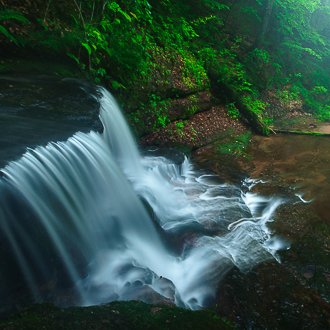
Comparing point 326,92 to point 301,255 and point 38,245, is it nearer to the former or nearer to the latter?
point 301,255

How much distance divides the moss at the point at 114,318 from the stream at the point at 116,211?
603 millimetres

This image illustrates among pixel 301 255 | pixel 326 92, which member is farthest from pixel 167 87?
pixel 326 92

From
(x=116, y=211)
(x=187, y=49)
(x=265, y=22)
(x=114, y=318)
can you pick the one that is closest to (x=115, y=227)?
(x=116, y=211)

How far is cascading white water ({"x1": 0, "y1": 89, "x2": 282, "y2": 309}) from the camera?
3.78 metres

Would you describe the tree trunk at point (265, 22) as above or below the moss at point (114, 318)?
above

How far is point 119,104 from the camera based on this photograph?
8.11 m

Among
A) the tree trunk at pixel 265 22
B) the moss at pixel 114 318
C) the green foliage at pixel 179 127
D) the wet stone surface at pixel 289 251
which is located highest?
the tree trunk at pixel 265 22

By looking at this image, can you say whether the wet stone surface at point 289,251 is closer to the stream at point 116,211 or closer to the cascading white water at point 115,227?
the stream at point 116,211

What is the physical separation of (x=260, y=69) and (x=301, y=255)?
401 inches

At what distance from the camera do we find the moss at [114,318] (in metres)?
2.77

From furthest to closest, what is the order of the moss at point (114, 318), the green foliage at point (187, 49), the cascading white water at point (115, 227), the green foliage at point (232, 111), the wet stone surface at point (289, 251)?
the green foliage at point (232, 111), the green foliage at point (187, 49), the wet stone surface at point (289, 251), the cascading white water at point (115, 227), the moss at point (114, 318)

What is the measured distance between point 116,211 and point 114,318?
8.74 feet

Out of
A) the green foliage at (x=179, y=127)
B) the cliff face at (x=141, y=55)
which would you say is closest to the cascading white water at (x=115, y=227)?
the cliff face at (x=141, y=55)

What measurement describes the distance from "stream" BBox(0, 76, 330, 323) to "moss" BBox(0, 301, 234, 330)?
0.60 metres
